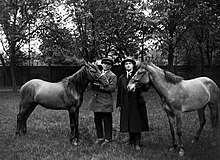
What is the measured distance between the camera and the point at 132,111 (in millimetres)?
5875

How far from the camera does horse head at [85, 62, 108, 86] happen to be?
238 inches

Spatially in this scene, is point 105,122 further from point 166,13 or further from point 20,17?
point 20,17

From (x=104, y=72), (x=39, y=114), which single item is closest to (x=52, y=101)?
(x=104, y=72)

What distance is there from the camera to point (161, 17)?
15.5 meters

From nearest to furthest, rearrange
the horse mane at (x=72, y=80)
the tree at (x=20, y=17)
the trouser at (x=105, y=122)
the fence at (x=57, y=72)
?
the trouser at (x=105, y=122) < the horse mane at (x=72, y=80) < the tree at (x=20, y=17) < the fence at (x=57, y=72)

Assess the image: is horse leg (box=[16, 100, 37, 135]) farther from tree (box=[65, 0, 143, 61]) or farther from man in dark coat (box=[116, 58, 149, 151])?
tree (box=[65, 0, 143, 61])

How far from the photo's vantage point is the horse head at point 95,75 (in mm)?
6035

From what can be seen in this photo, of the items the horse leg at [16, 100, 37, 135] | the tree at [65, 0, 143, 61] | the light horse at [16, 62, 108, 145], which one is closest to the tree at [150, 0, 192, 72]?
the tree at [65, 0, 143, 61]

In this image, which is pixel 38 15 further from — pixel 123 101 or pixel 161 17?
pixel 123 101

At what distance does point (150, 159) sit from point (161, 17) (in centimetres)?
1160

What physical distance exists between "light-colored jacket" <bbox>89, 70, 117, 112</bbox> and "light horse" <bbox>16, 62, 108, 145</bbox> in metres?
0.16

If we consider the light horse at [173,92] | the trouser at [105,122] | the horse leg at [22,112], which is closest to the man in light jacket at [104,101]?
the trouser at [105,122]

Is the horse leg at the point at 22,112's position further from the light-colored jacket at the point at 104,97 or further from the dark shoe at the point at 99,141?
the dark shoe at the point at 99,141

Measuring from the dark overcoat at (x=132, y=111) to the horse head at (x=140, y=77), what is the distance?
0.28 m
